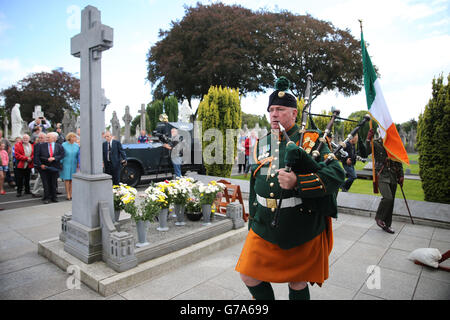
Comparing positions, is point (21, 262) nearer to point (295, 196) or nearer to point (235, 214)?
point (235, 214)

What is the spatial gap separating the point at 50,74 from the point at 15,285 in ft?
136

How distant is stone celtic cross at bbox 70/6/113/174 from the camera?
13.2 feet

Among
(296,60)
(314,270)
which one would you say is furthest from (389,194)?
(296,60)

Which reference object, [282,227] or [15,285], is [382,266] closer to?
[282,227]

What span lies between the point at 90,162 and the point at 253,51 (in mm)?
26361

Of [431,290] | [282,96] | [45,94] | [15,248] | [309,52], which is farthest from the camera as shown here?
[45,94]

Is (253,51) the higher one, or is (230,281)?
(253,51)

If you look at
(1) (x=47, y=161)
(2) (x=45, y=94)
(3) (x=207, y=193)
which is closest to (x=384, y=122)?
(3) (x=207, y=193)

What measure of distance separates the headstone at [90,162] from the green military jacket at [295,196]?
249 centimetres

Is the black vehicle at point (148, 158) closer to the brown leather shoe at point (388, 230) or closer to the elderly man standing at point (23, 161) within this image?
the elderly man standing at point (23, 161)

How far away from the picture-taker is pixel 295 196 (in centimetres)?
215

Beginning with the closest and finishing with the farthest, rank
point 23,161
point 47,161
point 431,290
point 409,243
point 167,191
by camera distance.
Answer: point 431,290
point 167,191
point 409,243
point 47,161
point 23,161

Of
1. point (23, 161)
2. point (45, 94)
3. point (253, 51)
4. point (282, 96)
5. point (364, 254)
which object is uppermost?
point (253, 51)

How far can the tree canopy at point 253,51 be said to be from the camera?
26906 mm
